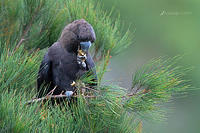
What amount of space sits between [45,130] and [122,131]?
0.36 metres

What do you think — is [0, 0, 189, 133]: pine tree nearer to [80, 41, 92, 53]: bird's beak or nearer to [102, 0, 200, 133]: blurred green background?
[80, 41, 92, 53]: bird's beak

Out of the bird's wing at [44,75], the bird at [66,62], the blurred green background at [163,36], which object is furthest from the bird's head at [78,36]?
the blurred green background at [163,36]

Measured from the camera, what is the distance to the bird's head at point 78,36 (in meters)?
1.80

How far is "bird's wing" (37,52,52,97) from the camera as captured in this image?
6.79 ft

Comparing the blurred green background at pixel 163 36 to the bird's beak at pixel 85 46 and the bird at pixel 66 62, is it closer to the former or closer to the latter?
the bird at pixel 66 62

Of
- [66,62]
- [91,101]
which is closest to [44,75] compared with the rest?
[66,62]

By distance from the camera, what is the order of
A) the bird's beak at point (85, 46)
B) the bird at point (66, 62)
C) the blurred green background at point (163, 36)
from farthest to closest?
the blurred green background at point (163, 36) < the bird at point (66, 62) < the bird's beak at point (85, 46)

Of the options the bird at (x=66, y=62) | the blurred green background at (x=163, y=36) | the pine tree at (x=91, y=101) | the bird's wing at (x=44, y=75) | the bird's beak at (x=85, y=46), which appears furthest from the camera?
the blurred green background at (x=163, y=36)

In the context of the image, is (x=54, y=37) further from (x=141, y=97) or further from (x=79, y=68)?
(x=141, y=97)

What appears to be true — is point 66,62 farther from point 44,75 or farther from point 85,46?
point 85,46

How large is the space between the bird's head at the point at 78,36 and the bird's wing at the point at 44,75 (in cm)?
15

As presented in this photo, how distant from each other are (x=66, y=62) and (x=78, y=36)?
0.23m

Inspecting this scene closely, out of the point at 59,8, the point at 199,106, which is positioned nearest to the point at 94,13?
the point at 59,8

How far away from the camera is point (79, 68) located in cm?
207
